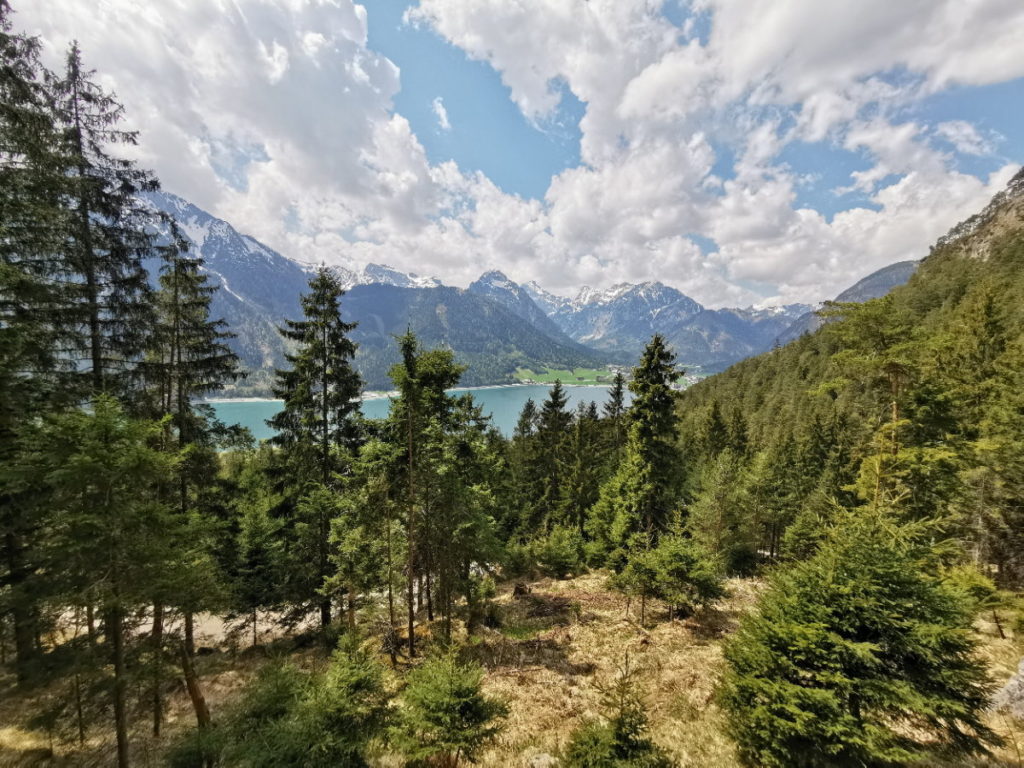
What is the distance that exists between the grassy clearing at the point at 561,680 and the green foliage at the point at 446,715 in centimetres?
100

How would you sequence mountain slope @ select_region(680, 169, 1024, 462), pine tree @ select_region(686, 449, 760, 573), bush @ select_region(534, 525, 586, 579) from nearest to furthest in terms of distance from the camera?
mountain slope @ select_region(680, 169, 1024, 462) → pine tree @ select_region(686, 449, 760, 573) → bush @ select_region(534, 525, 586, 579)

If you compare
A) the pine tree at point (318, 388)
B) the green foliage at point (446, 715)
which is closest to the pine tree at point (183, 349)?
the pine tree at point (318, 388)

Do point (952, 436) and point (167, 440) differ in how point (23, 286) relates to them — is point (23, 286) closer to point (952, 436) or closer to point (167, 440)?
point (167, 440)

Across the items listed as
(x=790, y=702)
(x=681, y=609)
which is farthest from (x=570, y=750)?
(x=681, y=609)

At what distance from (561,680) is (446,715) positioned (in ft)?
23.1

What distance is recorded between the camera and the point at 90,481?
754 cm

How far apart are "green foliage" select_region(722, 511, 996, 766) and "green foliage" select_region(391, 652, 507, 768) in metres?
5.05

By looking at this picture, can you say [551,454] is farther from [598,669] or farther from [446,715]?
[446,715]

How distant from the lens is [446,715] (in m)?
8.27

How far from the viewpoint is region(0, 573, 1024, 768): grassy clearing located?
10055mm

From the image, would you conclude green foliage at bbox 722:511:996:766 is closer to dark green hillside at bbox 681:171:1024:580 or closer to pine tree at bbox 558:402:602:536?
dark green hillside at bbox 681:171:1024:580

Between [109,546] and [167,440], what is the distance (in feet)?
23.3

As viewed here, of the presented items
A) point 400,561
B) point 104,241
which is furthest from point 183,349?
point 400,561

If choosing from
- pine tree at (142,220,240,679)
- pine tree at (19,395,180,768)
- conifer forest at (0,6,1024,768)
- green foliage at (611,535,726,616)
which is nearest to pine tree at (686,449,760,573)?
conifer forest at (0,6,1024,768)
